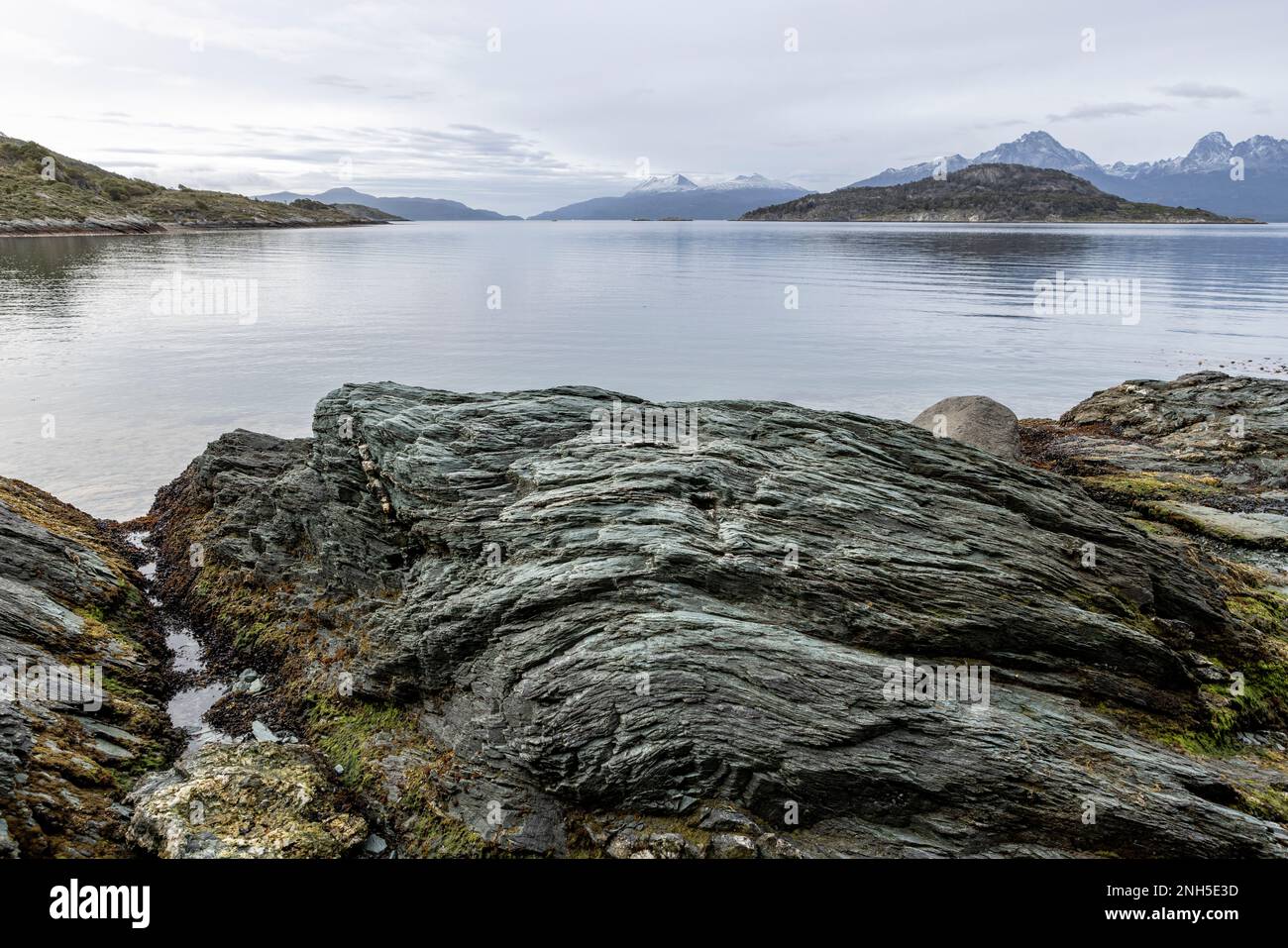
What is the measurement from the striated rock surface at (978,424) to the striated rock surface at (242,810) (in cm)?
2423

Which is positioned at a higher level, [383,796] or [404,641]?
[404,641]

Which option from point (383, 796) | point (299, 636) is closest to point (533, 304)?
point (299, 636)

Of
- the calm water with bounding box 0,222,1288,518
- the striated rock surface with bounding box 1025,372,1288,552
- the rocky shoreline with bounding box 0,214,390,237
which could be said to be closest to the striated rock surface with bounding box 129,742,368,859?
the calm water with bounding box 0,222,1288,518

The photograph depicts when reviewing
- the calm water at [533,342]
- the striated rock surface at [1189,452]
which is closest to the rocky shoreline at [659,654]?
the striated rock surface at [1189,452]

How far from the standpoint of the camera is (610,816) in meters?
11.6

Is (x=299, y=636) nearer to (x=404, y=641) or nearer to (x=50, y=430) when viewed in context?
(x=404, y=641)

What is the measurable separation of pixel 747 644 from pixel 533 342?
171ft

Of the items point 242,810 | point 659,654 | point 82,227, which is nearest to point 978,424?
point 659,654

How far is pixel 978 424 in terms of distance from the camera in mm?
29906

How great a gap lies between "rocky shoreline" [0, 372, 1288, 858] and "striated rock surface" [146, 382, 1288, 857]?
0.06m

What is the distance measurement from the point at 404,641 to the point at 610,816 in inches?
235

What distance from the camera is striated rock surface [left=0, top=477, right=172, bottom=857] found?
11352 mm

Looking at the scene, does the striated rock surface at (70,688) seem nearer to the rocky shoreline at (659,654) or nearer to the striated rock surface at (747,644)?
the rocky shoreline at (659,654)

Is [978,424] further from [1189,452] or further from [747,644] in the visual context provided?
[747,644]
